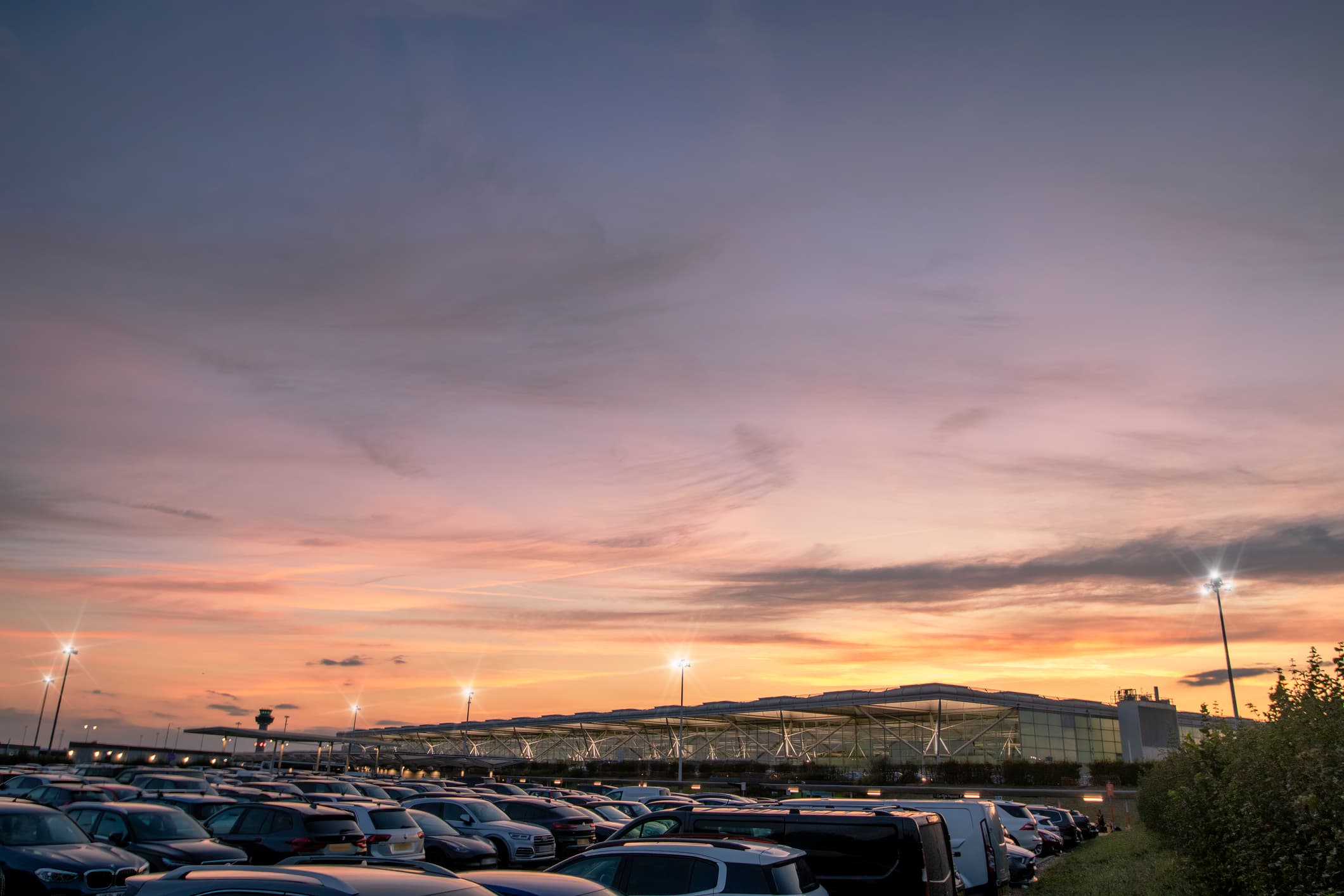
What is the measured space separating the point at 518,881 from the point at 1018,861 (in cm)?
1982

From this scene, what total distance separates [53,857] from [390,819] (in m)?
6.12

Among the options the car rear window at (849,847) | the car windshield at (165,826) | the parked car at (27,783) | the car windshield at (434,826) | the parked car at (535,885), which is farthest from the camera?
the car windshield at (434,826)

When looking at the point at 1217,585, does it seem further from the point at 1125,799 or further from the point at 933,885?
the point at 933,885

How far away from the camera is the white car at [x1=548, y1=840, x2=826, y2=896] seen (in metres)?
9.47

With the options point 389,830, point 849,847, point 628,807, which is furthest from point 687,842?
point 628,807

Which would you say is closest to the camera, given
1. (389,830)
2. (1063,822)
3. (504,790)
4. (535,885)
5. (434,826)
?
(535,885)

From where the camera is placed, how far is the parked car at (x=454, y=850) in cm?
2009

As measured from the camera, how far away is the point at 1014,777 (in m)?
65.6

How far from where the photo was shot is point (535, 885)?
24.5 ft

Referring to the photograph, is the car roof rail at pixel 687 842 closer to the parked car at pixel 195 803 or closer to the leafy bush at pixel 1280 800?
the leafy bush at pixel 1280 800

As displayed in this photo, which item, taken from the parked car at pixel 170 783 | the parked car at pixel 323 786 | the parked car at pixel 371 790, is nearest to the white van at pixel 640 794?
the parked car at pixel 371 790

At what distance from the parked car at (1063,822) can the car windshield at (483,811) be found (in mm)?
24113

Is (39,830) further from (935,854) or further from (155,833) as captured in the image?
(935,854)

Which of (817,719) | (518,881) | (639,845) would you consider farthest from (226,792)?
(817,719)
